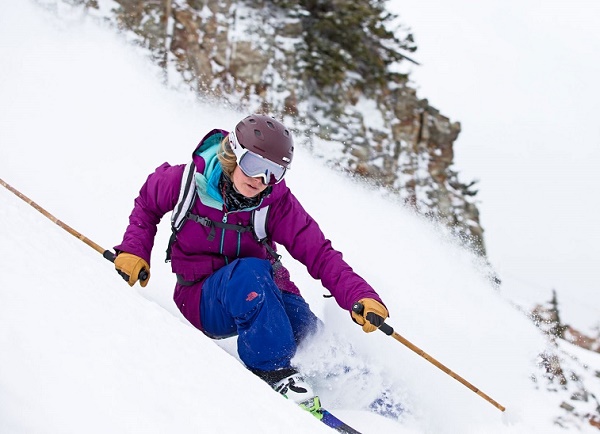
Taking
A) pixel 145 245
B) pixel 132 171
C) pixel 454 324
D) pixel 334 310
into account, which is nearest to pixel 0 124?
pixel 132 171

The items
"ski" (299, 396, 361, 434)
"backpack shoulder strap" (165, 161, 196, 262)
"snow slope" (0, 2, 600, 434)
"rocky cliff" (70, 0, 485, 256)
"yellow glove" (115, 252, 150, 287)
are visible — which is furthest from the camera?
"rocky cliff" (70, 0, 485, 256)

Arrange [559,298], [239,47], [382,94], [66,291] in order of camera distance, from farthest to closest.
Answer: [382,94], [239,47], [559,298], [66,291]

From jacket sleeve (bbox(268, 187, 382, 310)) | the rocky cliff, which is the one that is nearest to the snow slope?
jacket sleeve (bbox(268, 187, 382, 310))

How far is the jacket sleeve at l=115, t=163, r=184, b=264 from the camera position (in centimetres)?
330

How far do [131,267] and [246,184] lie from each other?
0.73 metres

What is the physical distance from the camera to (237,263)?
125 inches

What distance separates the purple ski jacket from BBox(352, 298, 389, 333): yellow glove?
0.18 m

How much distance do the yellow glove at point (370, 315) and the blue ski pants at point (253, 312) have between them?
360mm

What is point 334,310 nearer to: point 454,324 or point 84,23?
point 454,324

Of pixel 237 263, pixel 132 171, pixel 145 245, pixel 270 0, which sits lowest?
pixel 132 171

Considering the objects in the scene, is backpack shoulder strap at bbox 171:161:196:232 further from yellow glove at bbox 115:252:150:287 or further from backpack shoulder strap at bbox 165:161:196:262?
yellow glove at bbox 115:252:150:287

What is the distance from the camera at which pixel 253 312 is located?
9.86 ft

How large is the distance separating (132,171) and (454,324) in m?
3.54

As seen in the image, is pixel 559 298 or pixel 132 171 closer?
pixel 132 171
